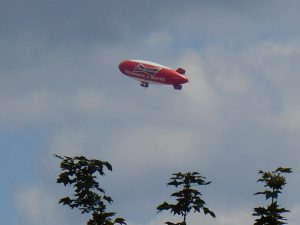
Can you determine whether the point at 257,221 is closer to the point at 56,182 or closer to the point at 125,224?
the point at 125,224

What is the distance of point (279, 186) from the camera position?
155 feet

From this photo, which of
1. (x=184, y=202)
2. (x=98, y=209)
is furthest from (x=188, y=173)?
(x=98, y=209)

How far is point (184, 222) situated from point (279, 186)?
15.6 feet

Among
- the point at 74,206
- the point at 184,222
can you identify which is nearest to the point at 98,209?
the point at 74,206

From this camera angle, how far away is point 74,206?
48750 mm

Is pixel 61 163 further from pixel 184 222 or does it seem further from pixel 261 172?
pixel 261 172

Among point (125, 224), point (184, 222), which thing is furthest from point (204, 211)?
point (125, 224)

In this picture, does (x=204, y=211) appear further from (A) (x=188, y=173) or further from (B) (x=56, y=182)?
(B) (x=56, y=182)

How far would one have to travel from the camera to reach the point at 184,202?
4884 cm

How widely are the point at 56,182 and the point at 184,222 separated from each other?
6.30 meters

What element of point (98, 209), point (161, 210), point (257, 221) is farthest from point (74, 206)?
point (257, 221)

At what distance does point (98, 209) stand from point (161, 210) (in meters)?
3.31

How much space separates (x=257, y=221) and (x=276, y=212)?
111cm

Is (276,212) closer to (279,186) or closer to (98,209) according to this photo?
(279,186)
